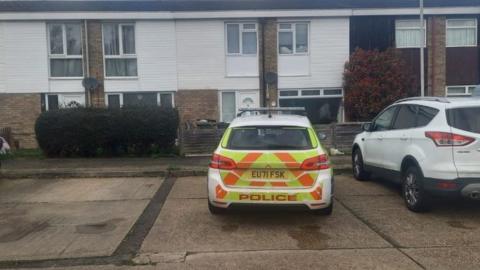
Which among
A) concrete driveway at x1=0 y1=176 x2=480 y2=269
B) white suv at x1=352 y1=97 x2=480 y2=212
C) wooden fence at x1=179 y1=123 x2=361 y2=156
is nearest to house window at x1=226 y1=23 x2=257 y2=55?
wooden fence at x1=179 y1=123 x2=361 y2=156

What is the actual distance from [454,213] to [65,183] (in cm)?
745

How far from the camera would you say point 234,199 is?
6.16 metres

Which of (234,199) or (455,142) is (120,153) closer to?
(234,199)

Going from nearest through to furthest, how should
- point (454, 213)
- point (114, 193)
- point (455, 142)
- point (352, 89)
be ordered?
point (455, 142), point (454, 213), point (114, 193), point (352, 89)

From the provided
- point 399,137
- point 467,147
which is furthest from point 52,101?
point 467,147

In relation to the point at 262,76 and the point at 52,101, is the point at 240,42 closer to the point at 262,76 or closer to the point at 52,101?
the point at 262,76

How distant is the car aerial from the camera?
6094 millimetres

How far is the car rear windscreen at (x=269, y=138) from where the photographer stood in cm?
634

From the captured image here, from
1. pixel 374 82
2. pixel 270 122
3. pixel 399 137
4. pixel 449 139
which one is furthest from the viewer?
pixel 374 82

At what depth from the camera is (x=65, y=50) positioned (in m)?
17.5

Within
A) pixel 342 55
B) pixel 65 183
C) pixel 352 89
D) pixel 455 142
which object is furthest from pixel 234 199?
pixel 342 55

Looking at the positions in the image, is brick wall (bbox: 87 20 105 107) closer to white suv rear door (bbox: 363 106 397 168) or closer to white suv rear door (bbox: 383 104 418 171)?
white suv rear door (bbox: 363 106 397 168)

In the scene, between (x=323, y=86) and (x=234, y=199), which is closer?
(x=234, y=199)

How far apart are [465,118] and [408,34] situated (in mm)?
12877
